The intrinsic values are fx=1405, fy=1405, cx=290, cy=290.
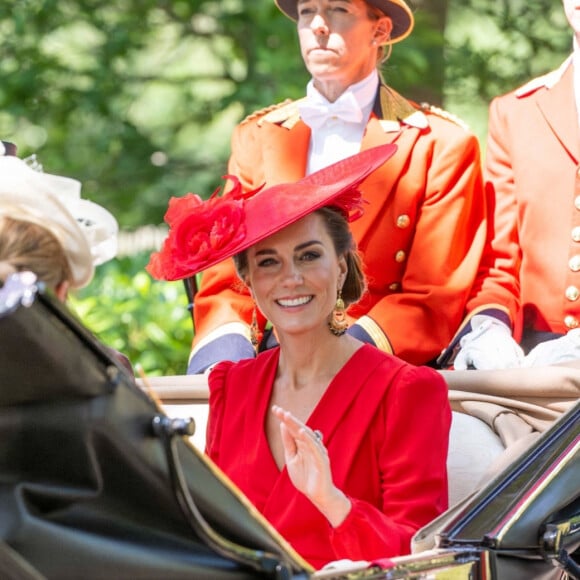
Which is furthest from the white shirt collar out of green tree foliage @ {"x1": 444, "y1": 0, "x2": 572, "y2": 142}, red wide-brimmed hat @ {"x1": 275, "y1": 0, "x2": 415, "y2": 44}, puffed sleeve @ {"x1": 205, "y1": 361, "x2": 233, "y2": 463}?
green tree foliage @ {"x1": 444, "y1": 0, "x2": 572, "y2": 142}

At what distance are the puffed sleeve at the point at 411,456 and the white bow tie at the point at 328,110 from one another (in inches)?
47.1

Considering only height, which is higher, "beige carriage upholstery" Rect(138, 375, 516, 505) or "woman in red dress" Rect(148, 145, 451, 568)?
"woman in red dress" Rect(148, 145, 451, 568)

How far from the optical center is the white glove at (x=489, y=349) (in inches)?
129

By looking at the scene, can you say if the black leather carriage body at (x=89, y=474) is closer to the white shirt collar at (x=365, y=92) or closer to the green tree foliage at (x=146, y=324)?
the white shirt collar at (x=365, y=92)

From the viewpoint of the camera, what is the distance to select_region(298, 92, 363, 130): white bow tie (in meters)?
3.72

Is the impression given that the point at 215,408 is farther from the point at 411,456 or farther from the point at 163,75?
the point at 163,75

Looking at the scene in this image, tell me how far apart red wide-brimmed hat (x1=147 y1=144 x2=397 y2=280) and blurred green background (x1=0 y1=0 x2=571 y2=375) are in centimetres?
359

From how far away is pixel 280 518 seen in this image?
8.63ft

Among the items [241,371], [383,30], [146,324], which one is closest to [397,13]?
[383,30]

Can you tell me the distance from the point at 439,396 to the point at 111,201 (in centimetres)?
460

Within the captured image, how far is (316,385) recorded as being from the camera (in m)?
2.81

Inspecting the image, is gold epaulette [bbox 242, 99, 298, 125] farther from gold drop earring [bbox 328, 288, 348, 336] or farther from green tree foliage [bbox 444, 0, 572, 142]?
green tree foliage [bbox 444, 0, 572, 142]

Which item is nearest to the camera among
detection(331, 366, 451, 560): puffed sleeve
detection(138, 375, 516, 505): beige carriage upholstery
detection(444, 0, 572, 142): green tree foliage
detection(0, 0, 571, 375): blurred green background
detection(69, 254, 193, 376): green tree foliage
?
detection(331, 366, 451, 560): puffed sleeve

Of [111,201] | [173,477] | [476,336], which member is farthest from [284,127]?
[111,201]
